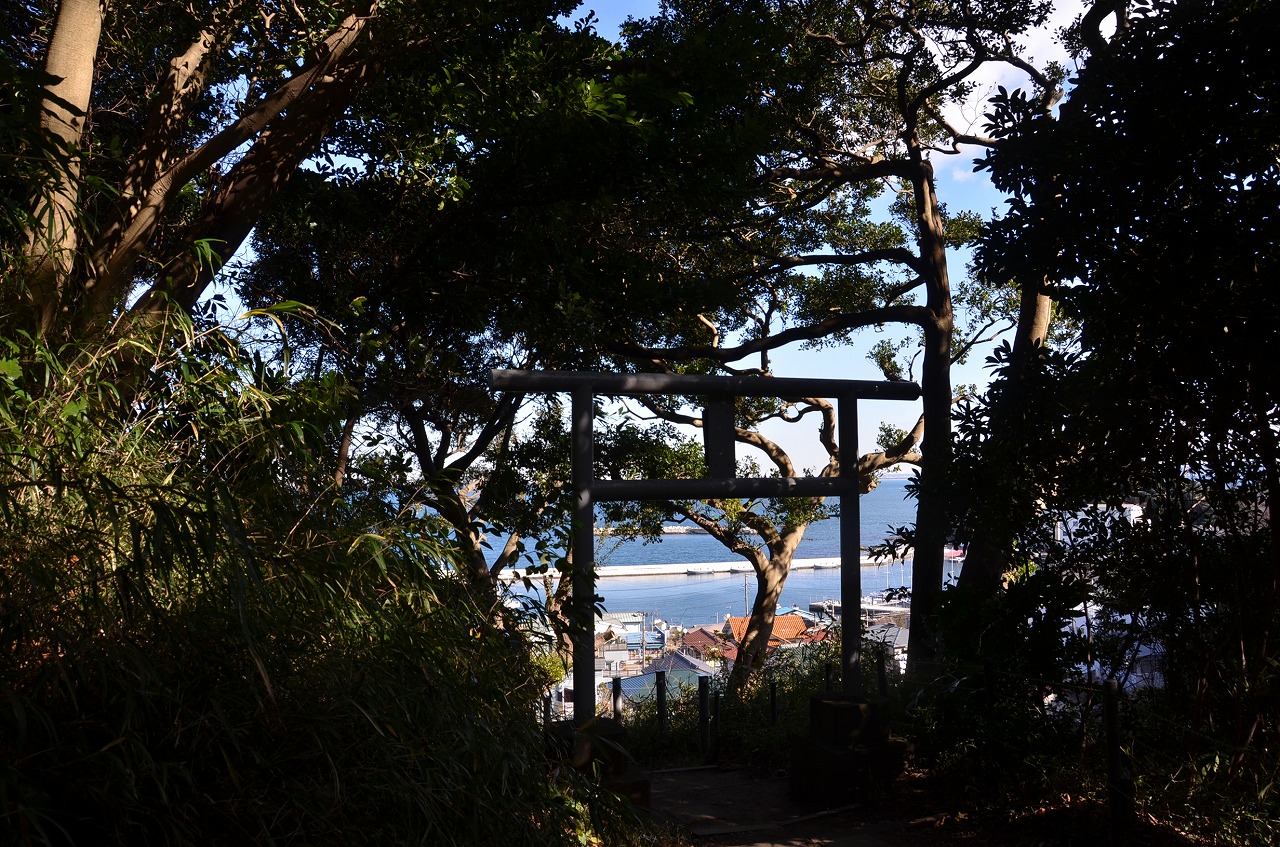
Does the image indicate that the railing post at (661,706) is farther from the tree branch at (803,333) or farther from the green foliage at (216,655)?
the green foliage at (216,655)

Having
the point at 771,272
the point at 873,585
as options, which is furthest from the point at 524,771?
the point at 873,585

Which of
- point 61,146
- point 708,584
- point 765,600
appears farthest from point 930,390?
point 708,584

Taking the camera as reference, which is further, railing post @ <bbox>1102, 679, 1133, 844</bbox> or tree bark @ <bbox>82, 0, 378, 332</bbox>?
railing post @ <bbox>1102, 679, 1133, 844</bbox>

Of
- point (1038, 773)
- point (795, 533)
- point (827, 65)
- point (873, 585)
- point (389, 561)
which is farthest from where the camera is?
point (873, 585)

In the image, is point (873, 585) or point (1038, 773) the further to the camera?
point (873, 585)

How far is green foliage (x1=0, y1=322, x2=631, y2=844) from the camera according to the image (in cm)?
174

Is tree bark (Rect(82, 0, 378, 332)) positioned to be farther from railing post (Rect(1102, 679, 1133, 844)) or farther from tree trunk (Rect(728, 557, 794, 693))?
tree trunk (Rect(728, 557, 794, 693))

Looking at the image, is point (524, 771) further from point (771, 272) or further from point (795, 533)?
point (795, 533)

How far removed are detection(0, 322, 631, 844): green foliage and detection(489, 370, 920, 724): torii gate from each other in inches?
68.9

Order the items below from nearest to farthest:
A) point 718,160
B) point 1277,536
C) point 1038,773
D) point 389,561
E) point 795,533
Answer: point 389,561 < point 1277,536 < point 1038,773 < point 718,160 < point 795,533

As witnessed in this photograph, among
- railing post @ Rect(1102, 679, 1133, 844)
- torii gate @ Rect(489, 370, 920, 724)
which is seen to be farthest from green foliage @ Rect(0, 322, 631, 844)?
railing post @ Rect(1102, 679, 1133, 844)

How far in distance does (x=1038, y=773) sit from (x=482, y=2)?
5.11 metres

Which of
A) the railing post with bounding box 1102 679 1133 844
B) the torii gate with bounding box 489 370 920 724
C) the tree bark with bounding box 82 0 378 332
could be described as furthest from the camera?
the torii gate with bounding box 489 370 920 724

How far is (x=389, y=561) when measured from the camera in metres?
2.58
